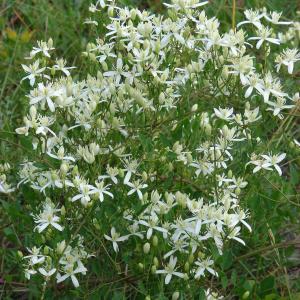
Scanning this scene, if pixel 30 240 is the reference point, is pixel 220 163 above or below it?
above

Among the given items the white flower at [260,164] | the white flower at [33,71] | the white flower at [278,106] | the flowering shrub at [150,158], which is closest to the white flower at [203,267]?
the flowering shrub at [150,158]

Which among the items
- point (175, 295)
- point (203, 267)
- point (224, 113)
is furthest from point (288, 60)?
point (175, 295)

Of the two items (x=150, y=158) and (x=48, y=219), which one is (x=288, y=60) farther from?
(x=48, y=219)

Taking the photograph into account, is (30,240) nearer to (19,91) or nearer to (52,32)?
(19,91)

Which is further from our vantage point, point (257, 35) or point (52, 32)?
point (52, 32)

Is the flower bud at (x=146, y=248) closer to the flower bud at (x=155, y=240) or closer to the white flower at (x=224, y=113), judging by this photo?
the flower bud at (x=155, y=240)

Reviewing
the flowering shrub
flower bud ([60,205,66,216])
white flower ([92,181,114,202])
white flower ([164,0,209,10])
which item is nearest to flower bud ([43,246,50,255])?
the flowering shrub

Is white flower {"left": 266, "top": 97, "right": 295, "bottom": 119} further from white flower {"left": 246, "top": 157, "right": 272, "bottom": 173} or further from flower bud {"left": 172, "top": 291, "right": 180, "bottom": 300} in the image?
flower bud {"left": 172, "top": 291, "right": 180, "bottom": 300}

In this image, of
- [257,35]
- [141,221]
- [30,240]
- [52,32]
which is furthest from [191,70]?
[52,32]
